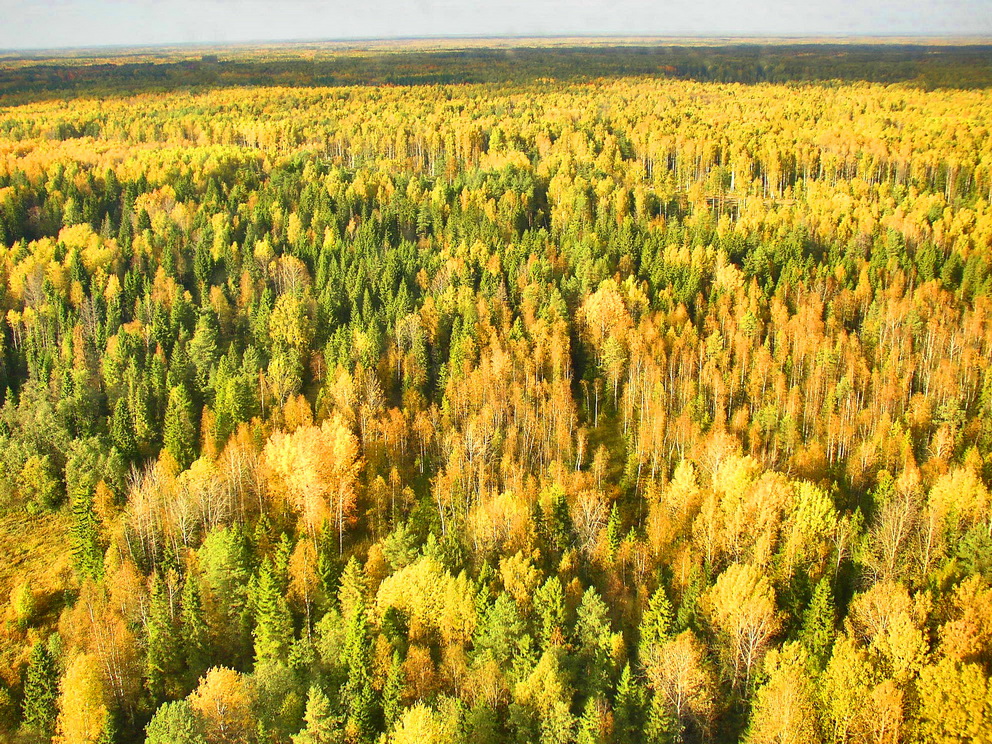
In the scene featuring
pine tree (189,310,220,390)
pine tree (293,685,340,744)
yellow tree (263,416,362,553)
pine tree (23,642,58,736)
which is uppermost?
pine tree (189,310,220,390)

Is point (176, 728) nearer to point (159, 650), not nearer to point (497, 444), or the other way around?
point (159, 650)

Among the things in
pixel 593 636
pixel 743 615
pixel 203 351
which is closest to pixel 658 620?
pixel 593 636

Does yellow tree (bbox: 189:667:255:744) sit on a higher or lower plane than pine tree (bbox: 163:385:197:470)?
lower

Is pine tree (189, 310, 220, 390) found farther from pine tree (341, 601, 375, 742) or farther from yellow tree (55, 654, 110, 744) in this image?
pine tree (341, 601, 375, 742)

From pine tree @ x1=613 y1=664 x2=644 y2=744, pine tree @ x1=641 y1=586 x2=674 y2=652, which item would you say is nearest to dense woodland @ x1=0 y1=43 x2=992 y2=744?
pine tree @ x1=613 y1=664 x2=644 y2=744

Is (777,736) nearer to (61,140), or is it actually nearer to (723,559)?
(723,559)

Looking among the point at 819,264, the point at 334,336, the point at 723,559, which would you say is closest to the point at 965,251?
the point at 819,264
